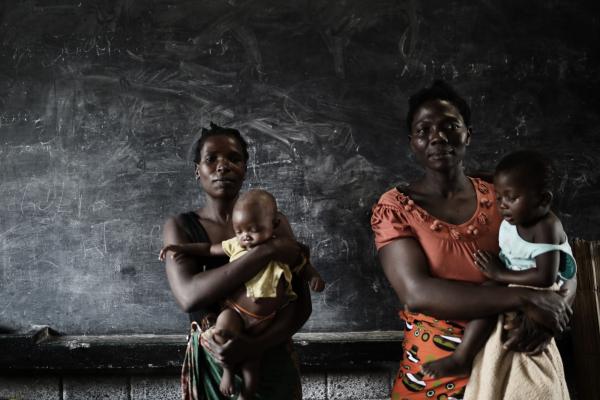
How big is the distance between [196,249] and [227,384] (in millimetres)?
459

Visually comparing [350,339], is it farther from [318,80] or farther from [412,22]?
[412,22]

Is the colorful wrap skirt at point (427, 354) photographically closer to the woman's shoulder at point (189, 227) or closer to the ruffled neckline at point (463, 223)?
the ruffled neckline at point (463, 223)

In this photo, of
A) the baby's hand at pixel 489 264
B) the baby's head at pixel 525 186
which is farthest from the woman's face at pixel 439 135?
the baby's hand at pixel 489 264

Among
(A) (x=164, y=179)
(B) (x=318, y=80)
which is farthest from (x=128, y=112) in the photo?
(B) (x=318, y=80)

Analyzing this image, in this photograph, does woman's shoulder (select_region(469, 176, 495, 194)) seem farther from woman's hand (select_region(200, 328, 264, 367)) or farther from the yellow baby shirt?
woman's hand (select_region(200, 328, 264, 367))

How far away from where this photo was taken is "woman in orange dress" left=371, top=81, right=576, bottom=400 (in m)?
1.86

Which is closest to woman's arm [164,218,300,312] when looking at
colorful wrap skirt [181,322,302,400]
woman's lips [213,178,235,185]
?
colorful wrap skirt [181,322,302,400]

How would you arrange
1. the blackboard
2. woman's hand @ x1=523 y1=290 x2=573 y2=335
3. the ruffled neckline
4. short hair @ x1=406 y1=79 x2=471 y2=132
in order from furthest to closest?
1. the blackboard
2. short hair @ x1=406 y1=79 x2=471 y2=132
3. the ruffled neckline
4. woman's hand @ x1=523 y1=290 x2=573 y2=335

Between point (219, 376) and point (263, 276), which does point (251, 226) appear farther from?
point (219, 376)

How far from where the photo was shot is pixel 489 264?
1.91 meters

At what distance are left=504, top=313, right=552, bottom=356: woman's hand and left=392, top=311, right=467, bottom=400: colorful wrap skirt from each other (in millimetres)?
169

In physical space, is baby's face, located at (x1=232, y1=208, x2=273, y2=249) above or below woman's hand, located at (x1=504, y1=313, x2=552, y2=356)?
above

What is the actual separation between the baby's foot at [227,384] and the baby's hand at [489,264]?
0.90 metres

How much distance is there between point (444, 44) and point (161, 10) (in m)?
1.59
